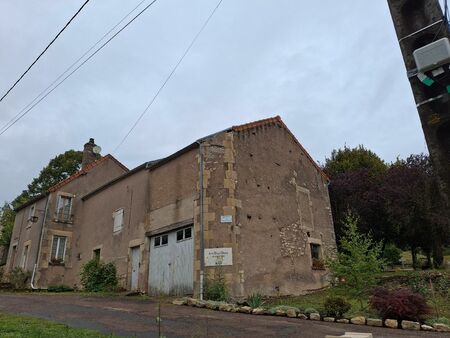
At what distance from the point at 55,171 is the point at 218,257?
28.6 metres

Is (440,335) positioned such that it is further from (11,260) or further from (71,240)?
(11,260)

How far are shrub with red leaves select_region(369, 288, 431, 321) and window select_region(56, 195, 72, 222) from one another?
1868cm

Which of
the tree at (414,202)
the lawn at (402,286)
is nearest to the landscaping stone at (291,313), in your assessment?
the lawn at (402,286)

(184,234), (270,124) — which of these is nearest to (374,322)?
(184,234)

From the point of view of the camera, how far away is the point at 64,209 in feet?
75.7

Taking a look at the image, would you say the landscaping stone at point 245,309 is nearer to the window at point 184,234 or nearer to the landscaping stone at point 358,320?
the landscaping stone at point 358,320

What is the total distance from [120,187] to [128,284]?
489cm

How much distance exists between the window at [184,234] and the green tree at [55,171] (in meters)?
25.4

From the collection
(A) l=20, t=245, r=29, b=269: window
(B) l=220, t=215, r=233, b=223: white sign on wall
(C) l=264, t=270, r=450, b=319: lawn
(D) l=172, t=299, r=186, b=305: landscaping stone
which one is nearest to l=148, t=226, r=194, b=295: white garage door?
(B) l=220, t=215, r=233, b=223: white sign on wall

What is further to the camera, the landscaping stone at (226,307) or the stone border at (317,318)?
the landscaping stone at (226,307)

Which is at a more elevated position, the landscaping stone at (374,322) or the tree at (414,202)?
the tree at (414,202)

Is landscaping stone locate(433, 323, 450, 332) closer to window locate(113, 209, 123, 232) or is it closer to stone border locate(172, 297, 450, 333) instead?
stone border locate(172, 297, 450, 333)

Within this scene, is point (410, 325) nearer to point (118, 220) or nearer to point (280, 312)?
point (280, 312)

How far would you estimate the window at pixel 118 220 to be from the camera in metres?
18.3
